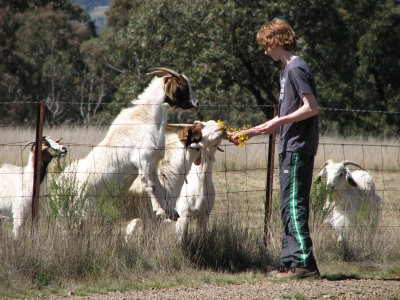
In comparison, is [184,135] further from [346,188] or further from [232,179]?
[232,179]

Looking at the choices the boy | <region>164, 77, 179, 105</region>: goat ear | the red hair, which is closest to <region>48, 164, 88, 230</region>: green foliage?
<region>164, 77, 179, 105</region>: goat ear

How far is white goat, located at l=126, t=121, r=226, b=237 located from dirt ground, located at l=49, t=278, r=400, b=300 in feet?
3.43

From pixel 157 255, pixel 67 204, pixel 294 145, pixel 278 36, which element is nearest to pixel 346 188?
pixel 294 145

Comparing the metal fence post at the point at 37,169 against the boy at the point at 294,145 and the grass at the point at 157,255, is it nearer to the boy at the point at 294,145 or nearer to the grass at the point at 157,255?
the grass at the point at 157,255

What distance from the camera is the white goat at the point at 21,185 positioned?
6480 millimetres

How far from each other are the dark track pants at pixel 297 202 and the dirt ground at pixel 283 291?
0.26m

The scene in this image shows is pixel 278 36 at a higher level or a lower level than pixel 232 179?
higher

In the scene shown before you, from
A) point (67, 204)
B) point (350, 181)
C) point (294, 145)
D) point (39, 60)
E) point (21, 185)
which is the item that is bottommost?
point (67, 204)

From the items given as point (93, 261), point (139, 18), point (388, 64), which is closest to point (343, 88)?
point (388, 64)

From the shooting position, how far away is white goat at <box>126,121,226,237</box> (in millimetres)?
6145

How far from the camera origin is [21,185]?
6918mm

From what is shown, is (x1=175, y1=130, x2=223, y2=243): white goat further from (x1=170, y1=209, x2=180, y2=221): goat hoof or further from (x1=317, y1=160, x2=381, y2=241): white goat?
(x1=317, y1=160, x2=381, y2=241): white goat

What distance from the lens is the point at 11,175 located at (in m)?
7.20

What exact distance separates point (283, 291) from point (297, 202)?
2.87 feet
